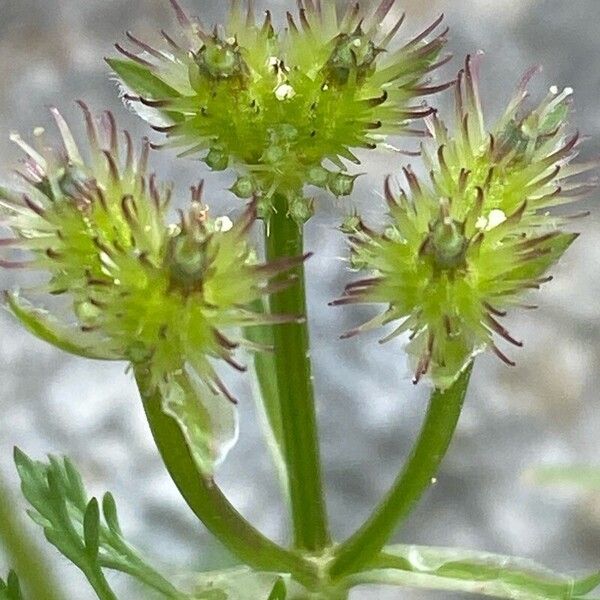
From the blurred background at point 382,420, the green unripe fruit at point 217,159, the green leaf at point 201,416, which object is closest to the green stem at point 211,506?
the green leaf at point 201,416

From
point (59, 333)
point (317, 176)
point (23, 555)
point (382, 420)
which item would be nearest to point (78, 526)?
point (23, 555)

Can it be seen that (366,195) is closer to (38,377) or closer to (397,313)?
(38,377)

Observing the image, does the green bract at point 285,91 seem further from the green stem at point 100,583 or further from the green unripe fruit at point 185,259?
the green stem at point 100,583

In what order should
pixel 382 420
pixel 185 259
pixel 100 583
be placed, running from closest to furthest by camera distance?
pixel 185 259 < pixel 100 583 < pixel 382 420

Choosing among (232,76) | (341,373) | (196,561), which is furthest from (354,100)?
(341,373)

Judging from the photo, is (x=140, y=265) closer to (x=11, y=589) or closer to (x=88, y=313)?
(x=88, y=313)
